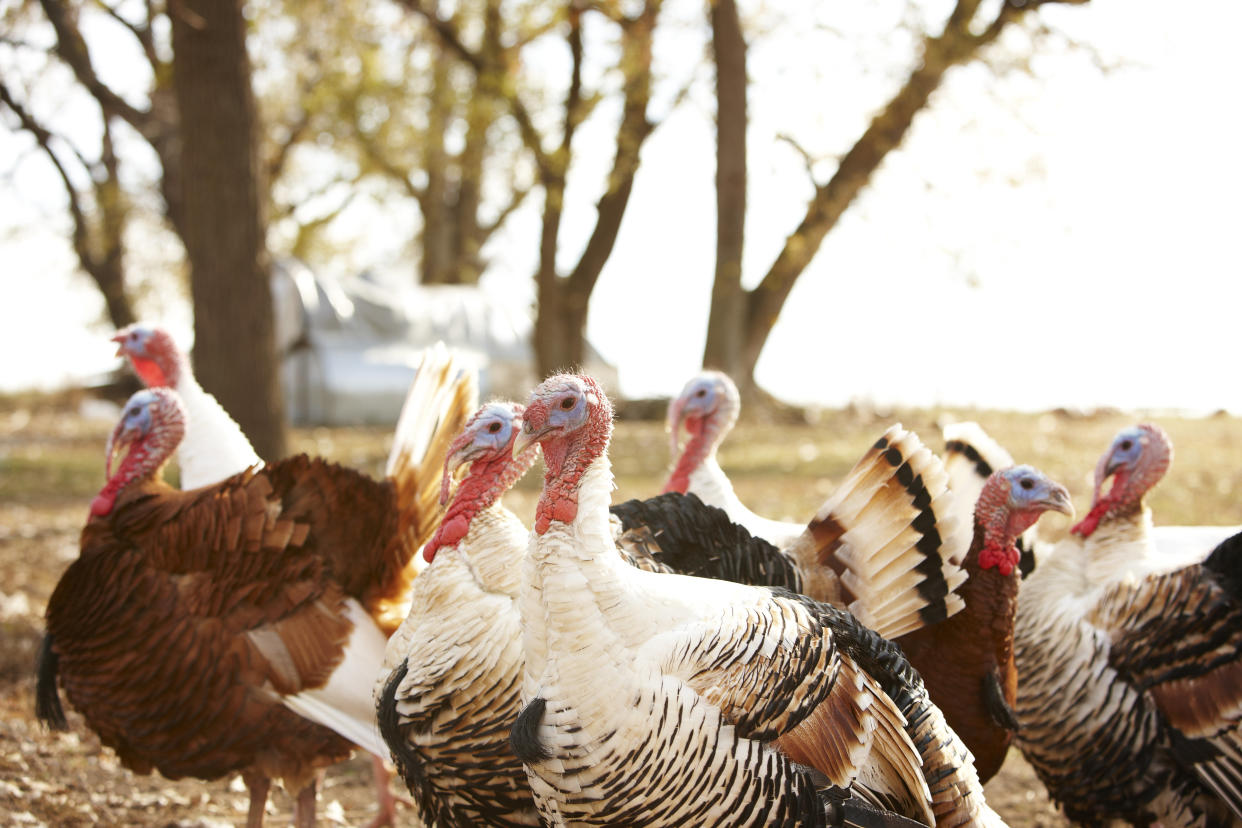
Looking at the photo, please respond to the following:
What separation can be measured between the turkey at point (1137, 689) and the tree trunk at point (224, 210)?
4.41 m

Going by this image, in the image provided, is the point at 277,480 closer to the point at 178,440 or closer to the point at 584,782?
the point at 178,440

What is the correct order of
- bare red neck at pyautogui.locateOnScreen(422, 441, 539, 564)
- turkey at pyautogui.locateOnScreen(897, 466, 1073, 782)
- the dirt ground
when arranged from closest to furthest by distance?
bare red neck at pyautogui.locateOnScreen(422, 441, 539, 564), turkey at pyautogui.locateOnScreen(897, 466, 1073, 782), the dirt ground

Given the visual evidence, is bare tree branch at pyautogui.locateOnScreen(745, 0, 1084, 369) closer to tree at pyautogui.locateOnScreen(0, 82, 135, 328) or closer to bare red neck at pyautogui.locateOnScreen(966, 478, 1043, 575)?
bare red neck at pyautogui.locateOnScreen(966, 478, 1043, 575)

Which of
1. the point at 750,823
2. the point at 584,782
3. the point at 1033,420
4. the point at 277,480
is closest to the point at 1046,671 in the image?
the point at 750,823

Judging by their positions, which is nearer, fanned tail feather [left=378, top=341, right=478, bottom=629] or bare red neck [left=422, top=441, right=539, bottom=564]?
bare red neck [left=422, top=441, right=539, bottom=564]

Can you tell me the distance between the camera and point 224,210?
6109mm

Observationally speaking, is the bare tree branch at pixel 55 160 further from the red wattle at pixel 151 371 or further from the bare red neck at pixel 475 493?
the bare red neck at pixel 475 493

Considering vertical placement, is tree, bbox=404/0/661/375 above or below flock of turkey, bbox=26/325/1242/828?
above

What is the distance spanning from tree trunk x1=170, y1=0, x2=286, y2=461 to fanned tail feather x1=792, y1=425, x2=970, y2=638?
13.5 ft

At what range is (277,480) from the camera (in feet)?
11.6

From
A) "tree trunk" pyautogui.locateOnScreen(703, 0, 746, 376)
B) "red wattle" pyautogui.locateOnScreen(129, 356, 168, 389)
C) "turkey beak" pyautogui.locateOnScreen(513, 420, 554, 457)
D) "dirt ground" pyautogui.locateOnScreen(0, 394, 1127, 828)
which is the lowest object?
"dirt ground" pyautogui.locateOnScreen(0, 394, 1127, 828)

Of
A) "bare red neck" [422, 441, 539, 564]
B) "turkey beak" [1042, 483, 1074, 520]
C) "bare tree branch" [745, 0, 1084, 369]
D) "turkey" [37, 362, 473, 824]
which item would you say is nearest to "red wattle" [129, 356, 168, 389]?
"turkey" [37, 362, 473, 824]

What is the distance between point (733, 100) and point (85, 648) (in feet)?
32.2

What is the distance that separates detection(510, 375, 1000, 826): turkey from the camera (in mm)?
2205
